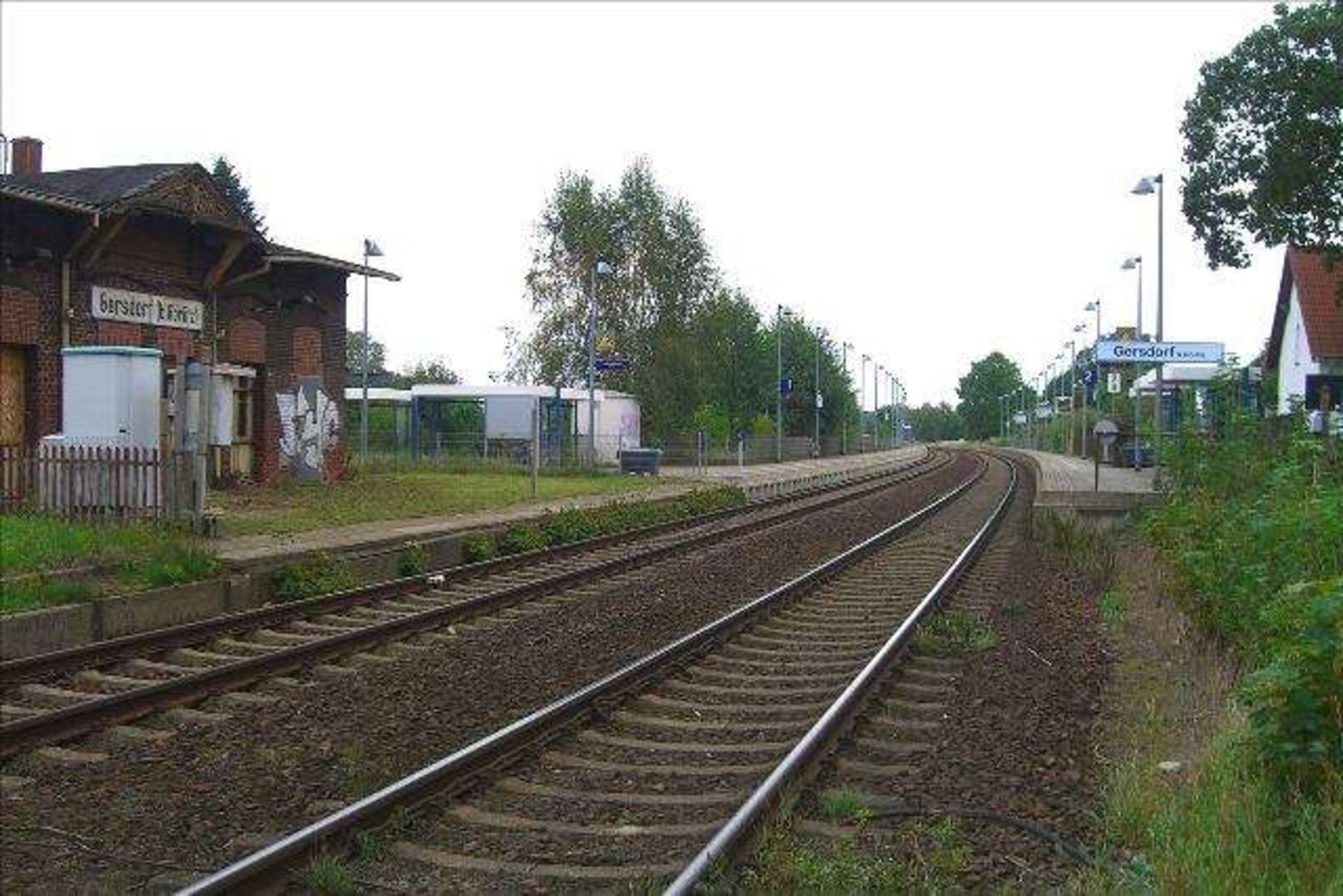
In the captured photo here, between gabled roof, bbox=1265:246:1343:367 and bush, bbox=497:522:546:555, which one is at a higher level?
gabled roof, bbox=1265:246:1343:367

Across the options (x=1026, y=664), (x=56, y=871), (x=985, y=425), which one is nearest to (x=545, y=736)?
(x=56, y=871)

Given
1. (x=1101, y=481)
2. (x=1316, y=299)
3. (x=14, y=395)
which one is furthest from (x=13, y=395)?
(x=1316, y=299)

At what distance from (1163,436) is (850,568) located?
29.1 ft

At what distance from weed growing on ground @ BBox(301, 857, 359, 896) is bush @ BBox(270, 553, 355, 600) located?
8.58 m

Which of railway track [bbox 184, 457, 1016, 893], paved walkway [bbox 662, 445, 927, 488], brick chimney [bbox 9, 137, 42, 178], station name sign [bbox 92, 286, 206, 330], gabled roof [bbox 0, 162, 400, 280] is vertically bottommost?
railway track [bbox 184, 457, 1016, 893]

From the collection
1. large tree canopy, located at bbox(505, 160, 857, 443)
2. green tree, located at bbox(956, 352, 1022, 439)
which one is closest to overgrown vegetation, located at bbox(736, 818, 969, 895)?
large tree canopy, located at bbox(505, 160, 857, 443)

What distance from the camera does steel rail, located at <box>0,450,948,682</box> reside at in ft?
30.9

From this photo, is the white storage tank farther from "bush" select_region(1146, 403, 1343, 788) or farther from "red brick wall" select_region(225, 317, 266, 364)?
"bush" select_region(1146, 403, 1343, 788)

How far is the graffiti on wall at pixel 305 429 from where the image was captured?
2642 centimetres

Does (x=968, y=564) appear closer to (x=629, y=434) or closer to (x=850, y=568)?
(x=850, y=568)

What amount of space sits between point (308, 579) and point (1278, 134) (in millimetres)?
22867

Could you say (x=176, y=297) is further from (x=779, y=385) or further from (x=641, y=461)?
(x=779, y=385)

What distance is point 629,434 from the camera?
52312mm

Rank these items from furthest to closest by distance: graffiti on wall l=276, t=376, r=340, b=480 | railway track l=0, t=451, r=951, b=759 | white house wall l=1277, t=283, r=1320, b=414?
white house wall l=1277, t=283, r=1320, b=414 → graffiti on wall l=276, t=376, r=340, b=480 → railway track l=0, t=451, r=951, b=759
